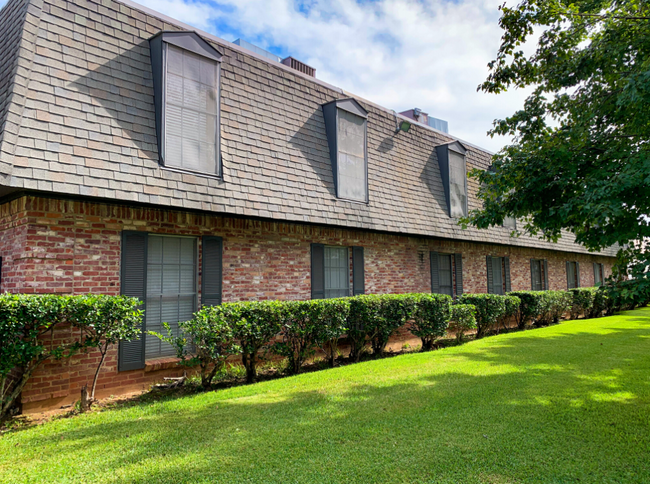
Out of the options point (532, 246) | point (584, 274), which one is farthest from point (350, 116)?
point (584, 274)

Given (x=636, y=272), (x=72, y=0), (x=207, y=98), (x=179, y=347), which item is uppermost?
(x=72, y=0)

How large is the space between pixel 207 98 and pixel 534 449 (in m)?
6.89

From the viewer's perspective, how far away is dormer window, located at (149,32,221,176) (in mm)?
6859

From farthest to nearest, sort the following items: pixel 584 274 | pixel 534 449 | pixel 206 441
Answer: pixel 584 274, pixel 206 441, pixel 534 449

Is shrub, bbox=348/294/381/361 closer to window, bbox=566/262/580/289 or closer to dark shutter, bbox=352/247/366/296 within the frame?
dark shutter, bbox=352/247/366/296

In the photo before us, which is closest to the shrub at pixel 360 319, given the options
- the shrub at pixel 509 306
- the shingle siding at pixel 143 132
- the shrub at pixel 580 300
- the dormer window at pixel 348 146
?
the shingle siding at pixel 143 132

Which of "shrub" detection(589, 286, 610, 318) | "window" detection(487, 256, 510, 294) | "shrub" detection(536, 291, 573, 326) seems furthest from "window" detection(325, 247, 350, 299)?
"shrub" detection(589, 286, 610, 318)

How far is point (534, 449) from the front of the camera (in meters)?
4.02

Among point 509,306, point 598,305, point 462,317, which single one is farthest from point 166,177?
point 598,305

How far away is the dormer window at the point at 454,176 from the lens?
12733 millimetres

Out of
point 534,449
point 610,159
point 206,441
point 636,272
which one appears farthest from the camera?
point 610,159

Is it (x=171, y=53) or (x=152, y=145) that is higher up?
(x=171, y=53)

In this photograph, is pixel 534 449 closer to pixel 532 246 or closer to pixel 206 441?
pixel 206 441

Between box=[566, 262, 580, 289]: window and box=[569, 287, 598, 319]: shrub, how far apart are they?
2.37 meters
